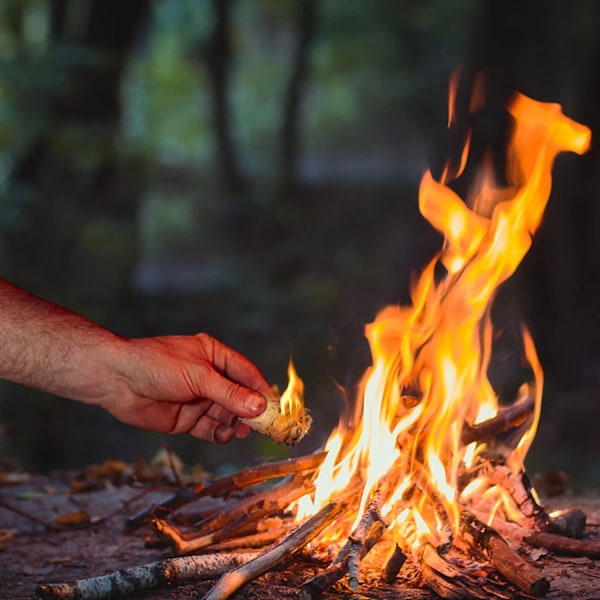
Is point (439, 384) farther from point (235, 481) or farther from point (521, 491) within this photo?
point (235, 481)

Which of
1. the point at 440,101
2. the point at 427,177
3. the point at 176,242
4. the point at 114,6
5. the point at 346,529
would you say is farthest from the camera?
the point at 176,242

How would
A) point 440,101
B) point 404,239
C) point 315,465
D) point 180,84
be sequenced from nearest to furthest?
point 315,465 < point 404,239 < point 440,101 < point 180,84

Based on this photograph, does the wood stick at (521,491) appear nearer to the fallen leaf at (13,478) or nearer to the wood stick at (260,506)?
the wood stick at (260,506)

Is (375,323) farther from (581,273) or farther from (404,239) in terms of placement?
(404,239)

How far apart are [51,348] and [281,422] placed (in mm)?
823

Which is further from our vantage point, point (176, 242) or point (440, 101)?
point (176, 242)

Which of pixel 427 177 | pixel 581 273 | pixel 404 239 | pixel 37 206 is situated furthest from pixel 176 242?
pixel 427 177

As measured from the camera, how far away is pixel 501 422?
3.65 meters

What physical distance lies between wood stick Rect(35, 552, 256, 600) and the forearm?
642 mm

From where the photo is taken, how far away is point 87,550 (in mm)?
3723

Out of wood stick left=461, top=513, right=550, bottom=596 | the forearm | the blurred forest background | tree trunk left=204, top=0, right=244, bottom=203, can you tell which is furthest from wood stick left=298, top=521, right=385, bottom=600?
tree trunk left=204, top=0, right=244, bottom=203

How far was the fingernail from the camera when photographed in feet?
9.73

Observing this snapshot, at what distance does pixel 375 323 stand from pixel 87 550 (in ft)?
5.01

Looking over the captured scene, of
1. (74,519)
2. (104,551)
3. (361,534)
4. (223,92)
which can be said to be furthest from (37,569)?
(223,92)
